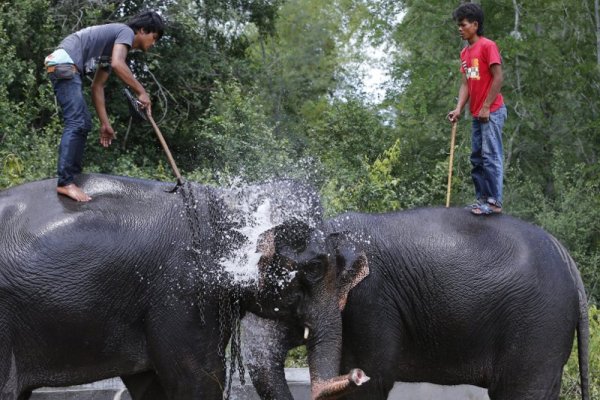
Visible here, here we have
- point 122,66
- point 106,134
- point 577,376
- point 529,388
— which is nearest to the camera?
point 122,66

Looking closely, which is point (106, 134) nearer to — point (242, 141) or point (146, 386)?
point (146, 386)

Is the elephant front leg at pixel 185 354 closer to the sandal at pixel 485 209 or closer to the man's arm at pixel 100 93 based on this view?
the man's arm at pixel 100 93

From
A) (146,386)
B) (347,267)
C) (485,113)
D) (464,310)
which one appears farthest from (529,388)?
(146,386)

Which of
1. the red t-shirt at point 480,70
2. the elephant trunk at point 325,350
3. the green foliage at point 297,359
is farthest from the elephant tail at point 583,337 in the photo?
the green foliage at point 297,359

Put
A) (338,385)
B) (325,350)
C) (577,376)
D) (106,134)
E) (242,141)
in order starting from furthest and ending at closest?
(242,141)
(577,376)
(106,134)
(325,350)
(338,385)

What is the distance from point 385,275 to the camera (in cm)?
763

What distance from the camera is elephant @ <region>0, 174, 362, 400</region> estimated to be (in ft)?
22.7

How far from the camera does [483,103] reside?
27.5 ft

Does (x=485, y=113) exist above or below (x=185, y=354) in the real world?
above

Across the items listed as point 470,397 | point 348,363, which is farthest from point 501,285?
point 470,397

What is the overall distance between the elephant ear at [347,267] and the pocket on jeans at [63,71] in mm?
2017

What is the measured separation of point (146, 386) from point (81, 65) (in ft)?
7.28

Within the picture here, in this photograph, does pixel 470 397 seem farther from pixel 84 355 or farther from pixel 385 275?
pixel 84 355

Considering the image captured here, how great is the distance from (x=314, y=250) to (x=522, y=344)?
5.54 feet
